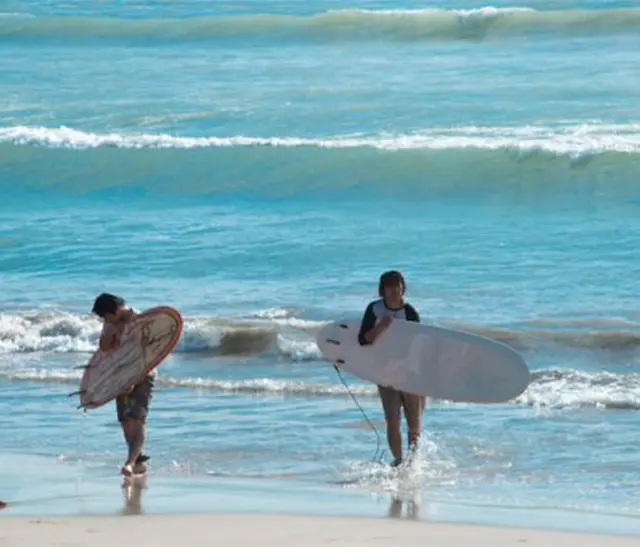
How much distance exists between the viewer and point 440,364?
959 cm

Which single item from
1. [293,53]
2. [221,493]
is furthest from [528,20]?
[221,493]

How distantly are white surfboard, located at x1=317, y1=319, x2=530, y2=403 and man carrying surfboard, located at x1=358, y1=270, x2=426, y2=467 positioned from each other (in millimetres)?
62

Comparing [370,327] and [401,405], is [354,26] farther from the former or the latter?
[370,327]

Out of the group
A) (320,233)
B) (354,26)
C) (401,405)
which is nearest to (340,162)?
(320,233)

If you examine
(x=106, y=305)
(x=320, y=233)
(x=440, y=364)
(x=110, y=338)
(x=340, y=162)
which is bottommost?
(x=320, y=233)

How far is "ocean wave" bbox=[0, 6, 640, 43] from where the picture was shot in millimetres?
35750

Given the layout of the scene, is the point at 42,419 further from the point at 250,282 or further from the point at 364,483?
the point at 250,282

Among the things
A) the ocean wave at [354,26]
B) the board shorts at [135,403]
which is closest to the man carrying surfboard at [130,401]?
the board shorts at [135,403]

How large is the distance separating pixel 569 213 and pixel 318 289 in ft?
17.6

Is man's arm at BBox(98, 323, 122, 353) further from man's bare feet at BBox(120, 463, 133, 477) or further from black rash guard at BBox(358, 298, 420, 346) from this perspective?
black rash guard at BBox(358, 298, 420, 346)

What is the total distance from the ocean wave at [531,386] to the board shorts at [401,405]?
1653 millimetres

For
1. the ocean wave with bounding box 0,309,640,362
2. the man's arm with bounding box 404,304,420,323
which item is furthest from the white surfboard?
the ocean wave with bounding box 0,309,640,362

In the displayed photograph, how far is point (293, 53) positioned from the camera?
3481 centimetres

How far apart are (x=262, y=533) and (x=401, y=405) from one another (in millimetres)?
2120
